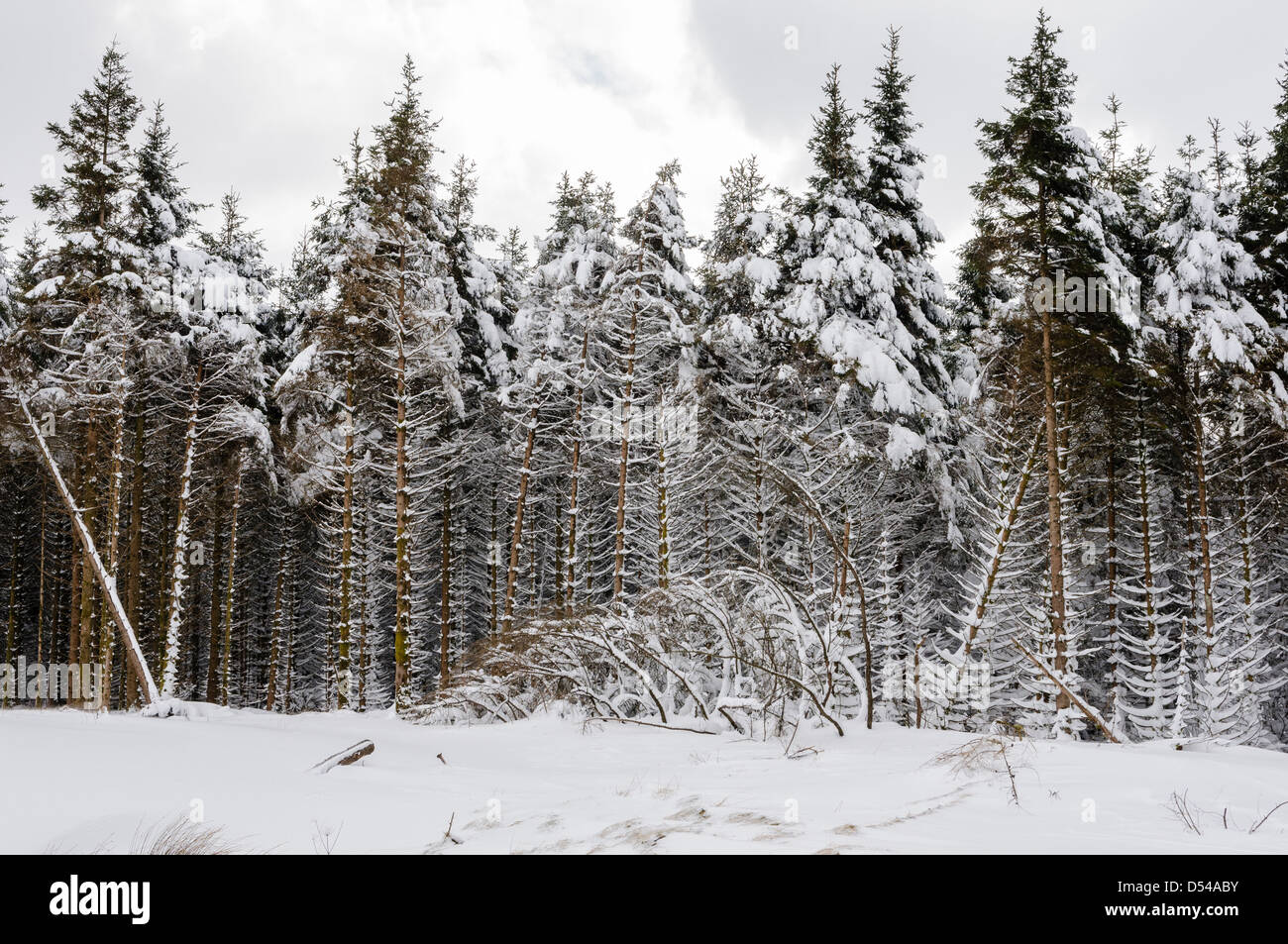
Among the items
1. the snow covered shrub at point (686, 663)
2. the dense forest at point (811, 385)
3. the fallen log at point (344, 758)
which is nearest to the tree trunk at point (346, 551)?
the dense forest at point (811, 385)

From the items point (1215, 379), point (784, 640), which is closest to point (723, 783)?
point (784, 640)

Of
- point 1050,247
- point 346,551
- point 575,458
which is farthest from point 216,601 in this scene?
point 1050,247

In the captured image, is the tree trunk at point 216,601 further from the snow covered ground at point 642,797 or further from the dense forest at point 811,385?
the snow covered ground at point 642,797

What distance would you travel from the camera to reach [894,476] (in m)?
19.9

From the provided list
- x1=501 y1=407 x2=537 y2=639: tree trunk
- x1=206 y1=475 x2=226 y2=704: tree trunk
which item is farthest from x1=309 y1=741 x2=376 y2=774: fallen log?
x1=206 y1=475 x2=226 y2=704: tree trunk

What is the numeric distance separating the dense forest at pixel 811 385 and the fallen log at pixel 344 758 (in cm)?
519

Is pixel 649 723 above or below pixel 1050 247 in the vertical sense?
below

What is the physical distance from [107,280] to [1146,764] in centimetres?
1939

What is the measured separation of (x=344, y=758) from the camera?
6.02 meters

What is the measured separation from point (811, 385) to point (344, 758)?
52.8ft

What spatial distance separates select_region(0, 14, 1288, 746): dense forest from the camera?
15656 millimetres

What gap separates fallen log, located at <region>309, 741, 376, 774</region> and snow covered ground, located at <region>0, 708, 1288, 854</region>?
0.09m

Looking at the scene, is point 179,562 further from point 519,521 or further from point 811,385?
point 811,385

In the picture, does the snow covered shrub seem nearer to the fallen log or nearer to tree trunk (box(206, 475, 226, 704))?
the fallen log
